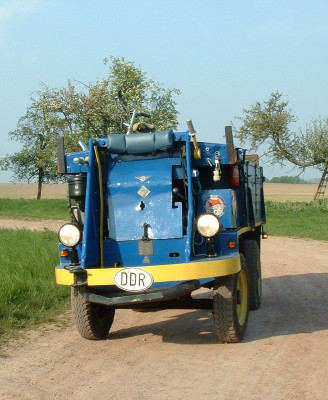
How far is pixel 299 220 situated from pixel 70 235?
20.0 meters

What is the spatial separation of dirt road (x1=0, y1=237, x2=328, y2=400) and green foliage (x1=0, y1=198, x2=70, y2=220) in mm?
22503

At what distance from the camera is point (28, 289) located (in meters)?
10.0

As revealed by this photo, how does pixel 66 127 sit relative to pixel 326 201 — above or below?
above

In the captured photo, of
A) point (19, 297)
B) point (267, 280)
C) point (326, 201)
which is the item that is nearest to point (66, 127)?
point (326, 201)

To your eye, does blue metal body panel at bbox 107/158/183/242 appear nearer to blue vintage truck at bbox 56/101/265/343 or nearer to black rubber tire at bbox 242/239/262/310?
blue vintage truck at bbox 56/101/265/343

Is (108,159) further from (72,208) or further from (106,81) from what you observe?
(106,81)

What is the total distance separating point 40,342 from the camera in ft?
25.5

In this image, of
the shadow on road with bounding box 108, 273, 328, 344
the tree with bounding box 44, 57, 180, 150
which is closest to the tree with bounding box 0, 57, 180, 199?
the tree with bounding box 44, 57, 180, 150

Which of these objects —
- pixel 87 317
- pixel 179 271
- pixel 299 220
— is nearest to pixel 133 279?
pixel 179 271

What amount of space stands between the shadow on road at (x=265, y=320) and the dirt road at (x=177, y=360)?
1 centimetres

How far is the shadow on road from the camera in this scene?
786 cm

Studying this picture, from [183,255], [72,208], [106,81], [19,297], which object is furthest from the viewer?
[106,81]

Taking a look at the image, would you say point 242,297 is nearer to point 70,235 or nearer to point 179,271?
point 179,271

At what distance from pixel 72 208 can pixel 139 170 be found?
0.87 metres
